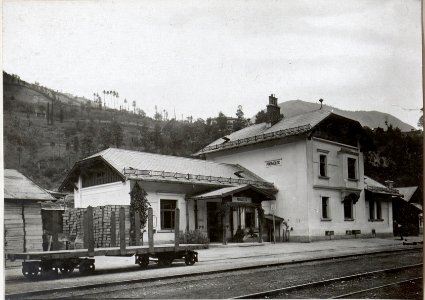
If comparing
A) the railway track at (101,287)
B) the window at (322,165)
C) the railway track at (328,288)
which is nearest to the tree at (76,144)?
the railway track at (101,287)

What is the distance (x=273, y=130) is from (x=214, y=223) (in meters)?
6.49

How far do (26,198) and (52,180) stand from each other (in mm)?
3943

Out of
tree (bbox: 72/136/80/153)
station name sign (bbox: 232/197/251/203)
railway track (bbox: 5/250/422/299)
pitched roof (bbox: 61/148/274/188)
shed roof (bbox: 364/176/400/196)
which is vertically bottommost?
railway track (bbox: 5/250/422/299)

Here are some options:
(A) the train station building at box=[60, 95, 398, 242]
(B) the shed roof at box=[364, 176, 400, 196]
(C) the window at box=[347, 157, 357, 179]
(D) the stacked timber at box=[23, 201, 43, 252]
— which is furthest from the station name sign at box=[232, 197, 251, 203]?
(D) the stacked timber at box=[23, 201, 43, 252]

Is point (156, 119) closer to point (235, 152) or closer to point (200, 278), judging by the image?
point (200, 278)

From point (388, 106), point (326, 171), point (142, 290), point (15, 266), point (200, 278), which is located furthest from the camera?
point (326, 171)

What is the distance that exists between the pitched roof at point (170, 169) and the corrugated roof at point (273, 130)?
1.84 m

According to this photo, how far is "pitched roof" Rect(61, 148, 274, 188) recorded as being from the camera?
20.0m

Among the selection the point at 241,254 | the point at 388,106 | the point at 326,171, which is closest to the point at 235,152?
the point at 326,171

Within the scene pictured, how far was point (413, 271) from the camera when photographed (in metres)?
12.0

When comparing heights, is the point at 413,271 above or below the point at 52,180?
below

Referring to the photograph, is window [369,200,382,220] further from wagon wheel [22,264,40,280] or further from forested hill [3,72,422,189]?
wagon wheel [22,264,40,280]

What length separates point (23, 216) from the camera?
39.9 feet

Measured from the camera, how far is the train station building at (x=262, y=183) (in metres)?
20.8
